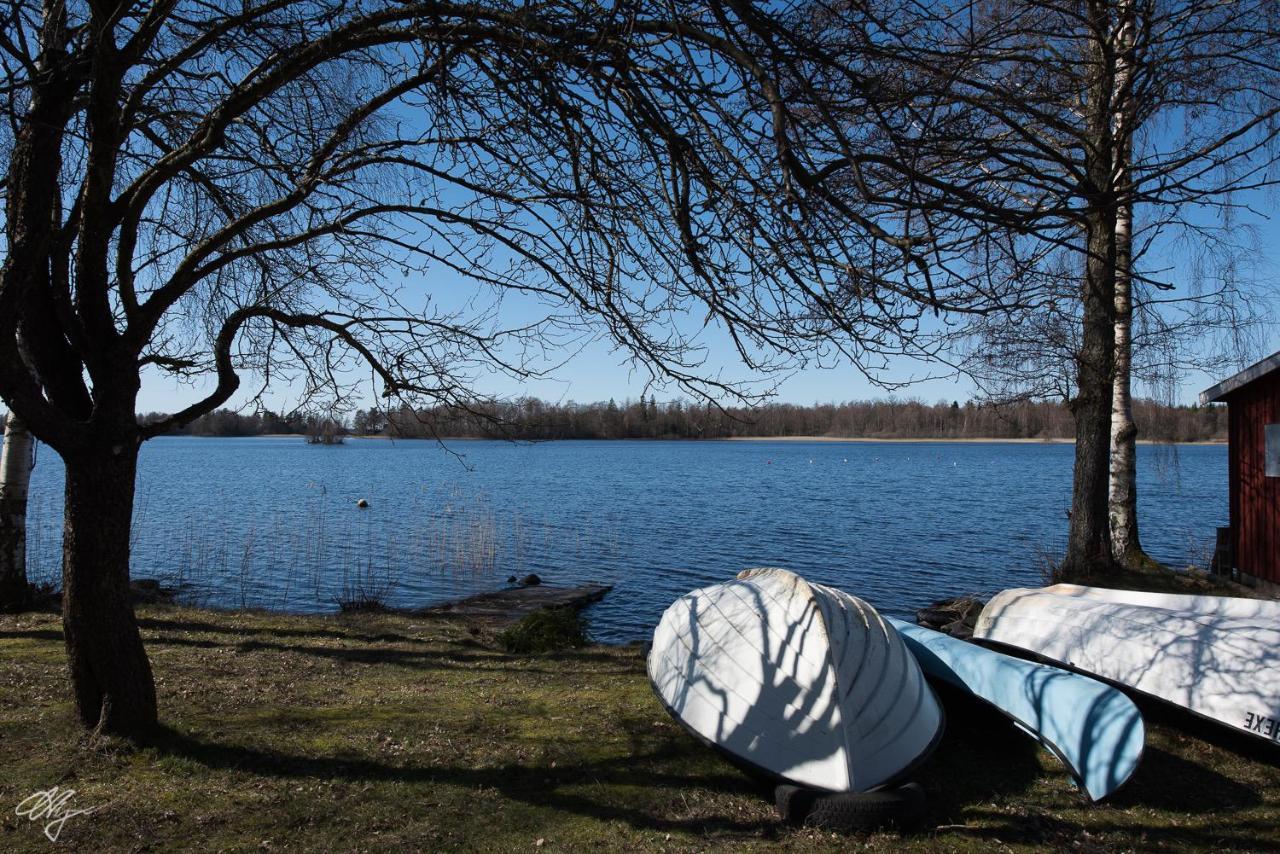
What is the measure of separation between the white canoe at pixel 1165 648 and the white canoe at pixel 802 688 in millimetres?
1962

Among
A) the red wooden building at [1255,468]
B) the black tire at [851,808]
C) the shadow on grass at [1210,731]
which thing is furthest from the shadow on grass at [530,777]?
the red wooden building at [1255,468]

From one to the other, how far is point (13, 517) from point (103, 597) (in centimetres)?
626

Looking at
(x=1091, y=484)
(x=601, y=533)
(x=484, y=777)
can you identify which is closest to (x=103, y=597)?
(x=484, y=777)

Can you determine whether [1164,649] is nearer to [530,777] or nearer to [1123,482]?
[530,777]

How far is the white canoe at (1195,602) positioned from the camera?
6.44m

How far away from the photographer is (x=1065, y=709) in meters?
5.38

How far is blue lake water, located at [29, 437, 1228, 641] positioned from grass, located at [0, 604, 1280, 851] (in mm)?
2088

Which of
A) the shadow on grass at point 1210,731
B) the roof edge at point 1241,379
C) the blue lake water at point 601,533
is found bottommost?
the blue lake water at point 601,533

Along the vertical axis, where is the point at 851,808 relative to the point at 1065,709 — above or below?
below

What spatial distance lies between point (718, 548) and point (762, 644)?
15503 mm

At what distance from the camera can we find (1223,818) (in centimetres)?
487

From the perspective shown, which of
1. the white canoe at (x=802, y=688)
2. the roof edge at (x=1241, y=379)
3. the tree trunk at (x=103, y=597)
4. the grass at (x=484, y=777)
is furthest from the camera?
the roof edge at (x=1241, y=379)

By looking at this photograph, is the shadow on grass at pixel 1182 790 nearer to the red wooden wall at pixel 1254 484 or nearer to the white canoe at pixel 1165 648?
the white canoe at pixel 1165 648

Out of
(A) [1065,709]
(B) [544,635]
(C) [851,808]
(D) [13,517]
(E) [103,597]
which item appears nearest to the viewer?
(C) [851,808]
